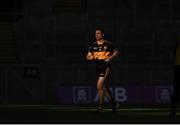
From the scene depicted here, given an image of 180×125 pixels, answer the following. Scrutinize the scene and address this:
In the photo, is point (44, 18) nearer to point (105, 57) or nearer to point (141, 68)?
point (141, 68)

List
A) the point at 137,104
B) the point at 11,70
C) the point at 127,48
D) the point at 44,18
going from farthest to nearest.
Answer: the point at 44,18 → the point at 127,48 → the point at 11,70 → the point at 137,104

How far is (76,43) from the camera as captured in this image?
22562 millimetres

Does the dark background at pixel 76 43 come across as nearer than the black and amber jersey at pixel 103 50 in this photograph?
No

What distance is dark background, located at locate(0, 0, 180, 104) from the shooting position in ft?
69.6

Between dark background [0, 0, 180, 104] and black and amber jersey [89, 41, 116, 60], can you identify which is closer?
black and amber jersey [89, 41, 116, 60]

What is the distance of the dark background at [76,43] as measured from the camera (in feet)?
Answer: 69.6

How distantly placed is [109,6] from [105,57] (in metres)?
10.9

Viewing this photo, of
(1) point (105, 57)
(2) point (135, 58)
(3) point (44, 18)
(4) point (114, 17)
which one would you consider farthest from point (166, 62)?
(1) point (105, 57)

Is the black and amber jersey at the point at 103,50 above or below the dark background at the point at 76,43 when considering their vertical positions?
above

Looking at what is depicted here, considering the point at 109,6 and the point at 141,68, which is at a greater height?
the point at 109,6

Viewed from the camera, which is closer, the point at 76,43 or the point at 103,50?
the point at 103,50

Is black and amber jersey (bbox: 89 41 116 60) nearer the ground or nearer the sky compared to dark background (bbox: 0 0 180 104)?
nearer the sky

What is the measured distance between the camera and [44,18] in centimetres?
2448

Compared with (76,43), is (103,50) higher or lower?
higher
